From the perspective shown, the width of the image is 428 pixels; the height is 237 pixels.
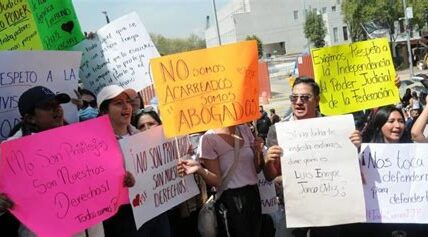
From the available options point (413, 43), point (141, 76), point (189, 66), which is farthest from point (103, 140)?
point (413, 43)

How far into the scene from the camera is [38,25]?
4.16 metres

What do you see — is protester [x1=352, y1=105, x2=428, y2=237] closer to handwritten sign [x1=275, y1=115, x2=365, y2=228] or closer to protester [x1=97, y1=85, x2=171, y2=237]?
handwritten sign [x1=275, y1=115, x2=365, y2=228]

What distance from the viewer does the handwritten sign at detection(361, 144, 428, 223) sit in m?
3.60

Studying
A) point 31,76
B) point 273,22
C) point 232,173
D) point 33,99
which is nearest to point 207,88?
point 232,173

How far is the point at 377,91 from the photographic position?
4.02m

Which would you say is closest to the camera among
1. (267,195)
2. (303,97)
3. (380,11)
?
(303,97)

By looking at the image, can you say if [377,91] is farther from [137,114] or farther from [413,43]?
[413,43]

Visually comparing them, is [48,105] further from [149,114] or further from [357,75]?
[357,75]

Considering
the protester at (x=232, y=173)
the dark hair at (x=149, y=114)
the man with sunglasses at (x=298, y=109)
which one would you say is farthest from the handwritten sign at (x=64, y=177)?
the man with sunglasses at (x=298, y=109)

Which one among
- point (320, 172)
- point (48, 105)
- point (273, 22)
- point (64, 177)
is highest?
point (273, 22)

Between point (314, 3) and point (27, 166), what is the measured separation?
9355cm

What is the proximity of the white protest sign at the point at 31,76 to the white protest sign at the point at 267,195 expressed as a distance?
1.40 metres

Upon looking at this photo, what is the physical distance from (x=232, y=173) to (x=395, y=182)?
3.60 ft

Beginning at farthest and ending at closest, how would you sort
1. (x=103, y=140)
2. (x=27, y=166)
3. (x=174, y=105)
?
(x=174, y=105), (x=103, y=140), (x=27, y=166)
